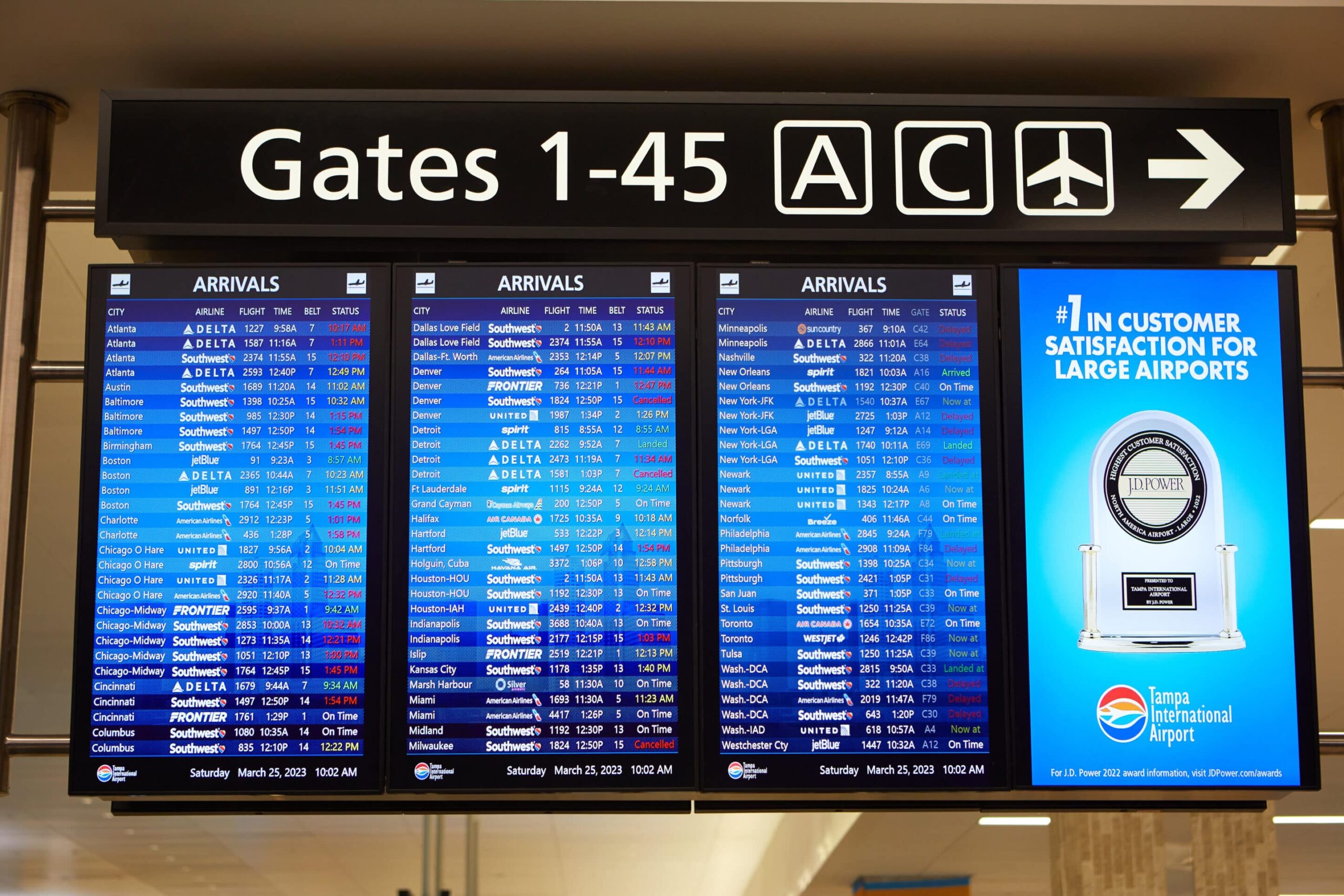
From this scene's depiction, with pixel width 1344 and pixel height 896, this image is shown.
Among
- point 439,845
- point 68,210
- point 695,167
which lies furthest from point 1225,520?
point 439,845

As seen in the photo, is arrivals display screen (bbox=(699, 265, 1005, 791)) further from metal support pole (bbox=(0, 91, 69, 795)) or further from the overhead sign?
metal support pole (bbox=(0, 91, 69, 795))

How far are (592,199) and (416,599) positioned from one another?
3.59ft

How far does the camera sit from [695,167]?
3674 mm

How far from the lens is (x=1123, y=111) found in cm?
370

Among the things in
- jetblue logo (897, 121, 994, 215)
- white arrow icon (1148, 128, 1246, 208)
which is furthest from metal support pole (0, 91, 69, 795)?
white arrow icon (1148, 128, 1246, 208)

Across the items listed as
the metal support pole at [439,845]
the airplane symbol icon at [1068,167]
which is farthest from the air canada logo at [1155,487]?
the metal support pole at [439,845]

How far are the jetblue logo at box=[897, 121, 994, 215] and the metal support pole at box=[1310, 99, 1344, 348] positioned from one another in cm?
98

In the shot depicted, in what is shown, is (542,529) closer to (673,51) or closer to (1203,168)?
(673,51)

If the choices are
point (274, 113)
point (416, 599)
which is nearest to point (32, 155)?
point (274, 113)

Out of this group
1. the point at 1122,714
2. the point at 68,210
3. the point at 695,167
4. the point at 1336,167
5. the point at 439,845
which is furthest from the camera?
the point at 439,845

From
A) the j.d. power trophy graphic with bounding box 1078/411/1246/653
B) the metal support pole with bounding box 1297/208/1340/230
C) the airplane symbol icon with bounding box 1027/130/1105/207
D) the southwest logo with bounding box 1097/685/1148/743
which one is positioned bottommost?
the southwest logo with bounding box 1097/685/1148/743

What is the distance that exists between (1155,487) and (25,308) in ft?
9.37

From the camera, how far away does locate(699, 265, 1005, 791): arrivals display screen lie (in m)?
3.27

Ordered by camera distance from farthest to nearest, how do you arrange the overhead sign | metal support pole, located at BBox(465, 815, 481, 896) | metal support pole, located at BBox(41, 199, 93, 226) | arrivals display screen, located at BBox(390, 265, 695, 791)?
1. metal support pole, located at BBox(465, 815, 481, 896)
2. metal support pole, located at BBox(41, 199, 93, 226)
3. the overhead sign
4. arrivals display screen, located at BBox(390, 265, 695, 791)
